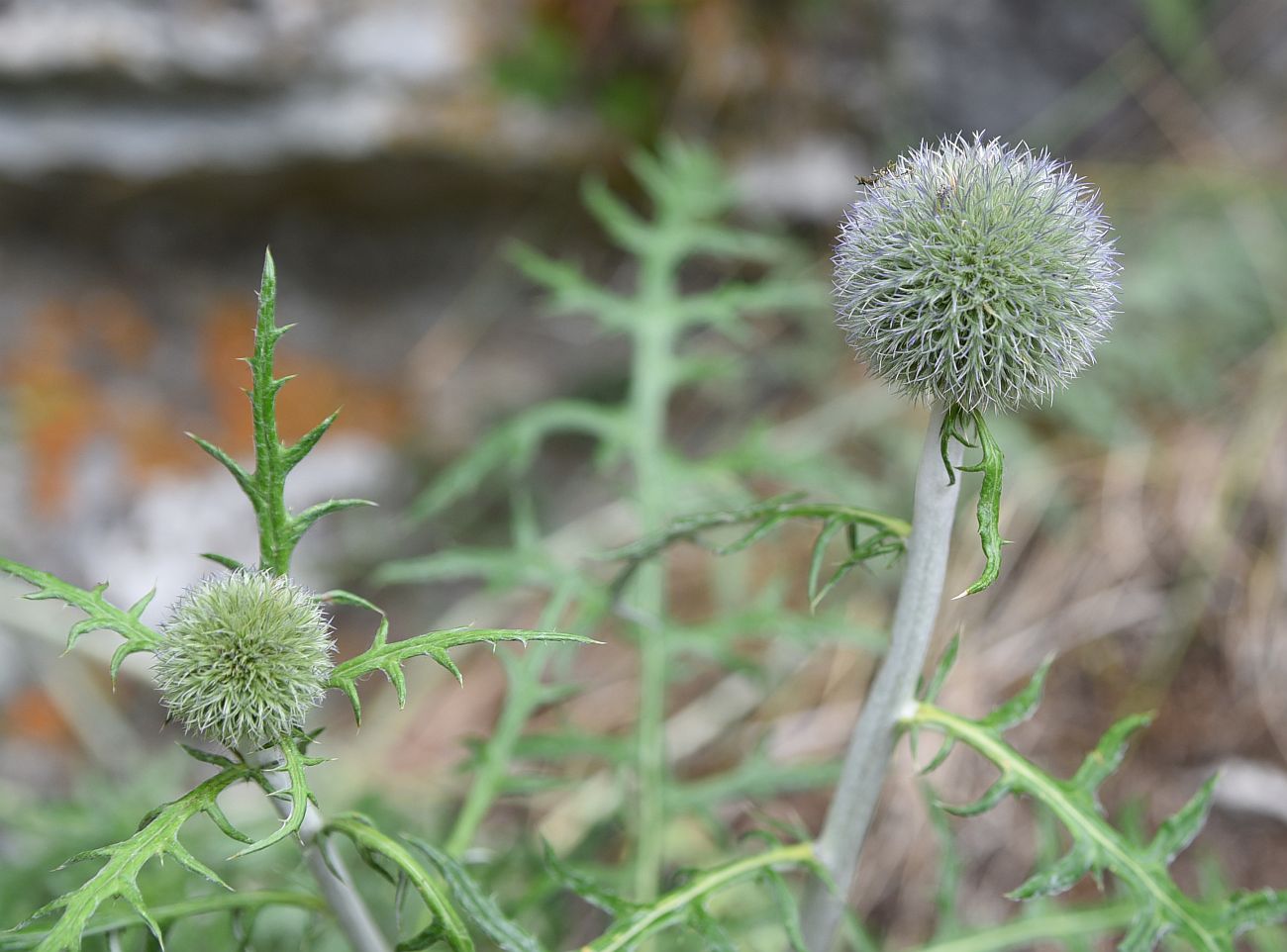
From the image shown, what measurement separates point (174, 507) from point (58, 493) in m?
0.35

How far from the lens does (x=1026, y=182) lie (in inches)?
48.5

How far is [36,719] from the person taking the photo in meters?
3.31

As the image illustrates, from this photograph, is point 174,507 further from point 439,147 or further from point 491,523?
point 439,147

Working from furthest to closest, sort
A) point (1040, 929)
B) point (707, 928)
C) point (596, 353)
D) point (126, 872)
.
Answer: point (596, 353)
point (1040, 929)
point (707, 928)
point (126, 872)

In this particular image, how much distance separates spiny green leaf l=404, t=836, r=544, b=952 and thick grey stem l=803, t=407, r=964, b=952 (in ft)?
1.49

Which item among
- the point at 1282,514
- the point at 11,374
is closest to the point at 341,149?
the point at 11,374

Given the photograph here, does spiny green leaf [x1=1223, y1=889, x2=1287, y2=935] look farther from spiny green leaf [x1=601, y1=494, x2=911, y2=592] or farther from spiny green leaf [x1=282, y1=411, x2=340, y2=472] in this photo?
spiny green leaf [x1=282, y1=411, x2=340, y2=472]

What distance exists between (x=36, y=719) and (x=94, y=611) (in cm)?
250

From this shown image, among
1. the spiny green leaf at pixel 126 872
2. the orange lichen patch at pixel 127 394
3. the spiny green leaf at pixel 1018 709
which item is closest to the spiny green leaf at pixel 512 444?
the spiny green leaf at pixel 126 872

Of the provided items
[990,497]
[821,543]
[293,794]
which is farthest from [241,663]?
[990,497]

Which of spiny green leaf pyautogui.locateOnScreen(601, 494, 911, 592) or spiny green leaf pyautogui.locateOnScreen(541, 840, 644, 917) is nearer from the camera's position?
spiny green leaf pyautogui.locateOnScreen(601, 494, 911, 592)

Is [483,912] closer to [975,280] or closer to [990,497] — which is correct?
[990,497]

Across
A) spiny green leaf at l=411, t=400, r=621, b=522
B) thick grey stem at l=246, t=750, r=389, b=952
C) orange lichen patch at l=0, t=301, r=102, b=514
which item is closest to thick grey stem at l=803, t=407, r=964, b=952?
thick grey stem at l=246, t=750, r=389, b=952

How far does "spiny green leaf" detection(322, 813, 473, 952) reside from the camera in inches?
48.1
